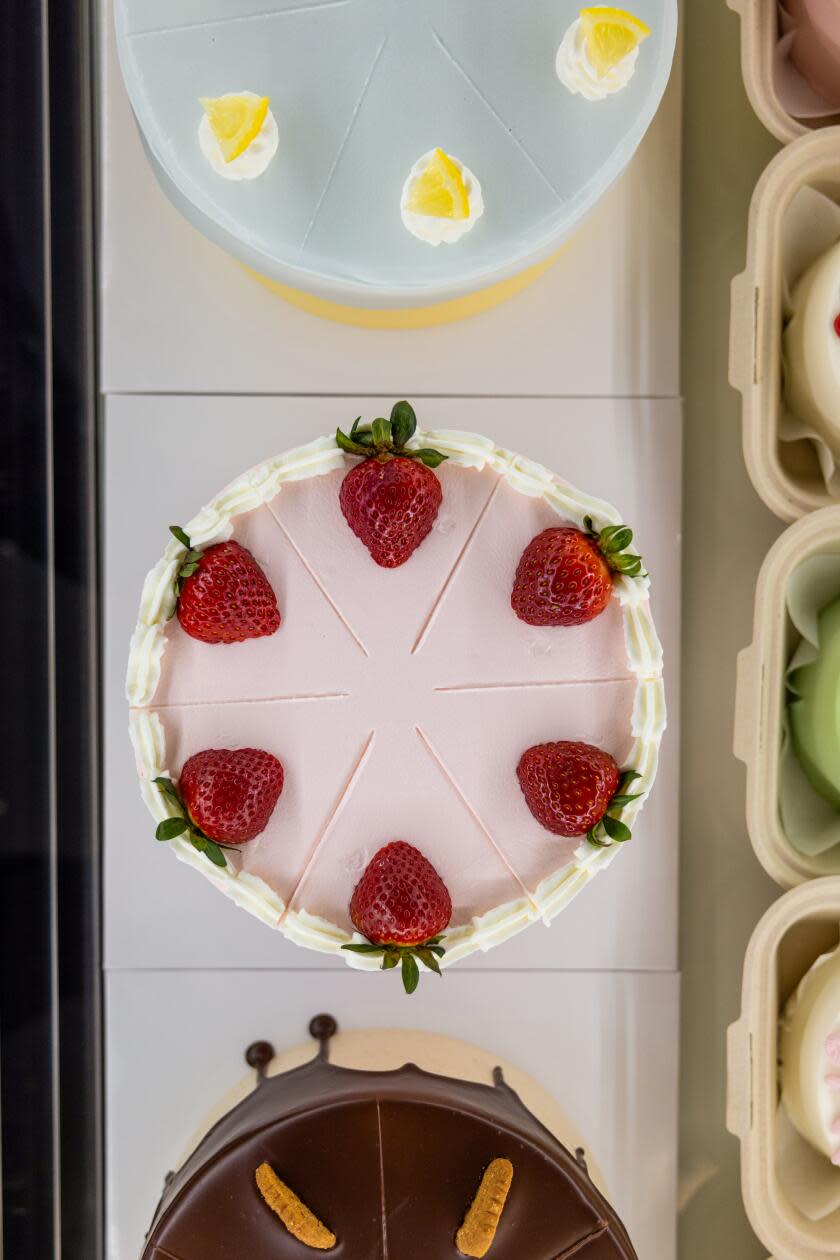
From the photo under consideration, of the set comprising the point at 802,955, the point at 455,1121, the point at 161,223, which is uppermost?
the point at 161,223

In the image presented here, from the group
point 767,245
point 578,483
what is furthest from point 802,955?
point 767,245

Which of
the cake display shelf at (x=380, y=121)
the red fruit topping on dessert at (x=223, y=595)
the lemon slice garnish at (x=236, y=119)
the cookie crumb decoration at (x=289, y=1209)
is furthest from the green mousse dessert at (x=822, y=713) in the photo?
the lemon slice garnish at (x=236, y=119)

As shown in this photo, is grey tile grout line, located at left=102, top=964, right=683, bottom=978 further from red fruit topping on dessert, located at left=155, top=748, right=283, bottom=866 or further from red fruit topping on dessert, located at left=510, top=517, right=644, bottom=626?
red fruit topping on dessert, located at left=510, top=517, right=644, bottom=626

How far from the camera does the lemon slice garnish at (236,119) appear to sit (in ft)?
5.06

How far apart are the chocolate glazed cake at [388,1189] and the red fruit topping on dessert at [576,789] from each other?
0.43 meters

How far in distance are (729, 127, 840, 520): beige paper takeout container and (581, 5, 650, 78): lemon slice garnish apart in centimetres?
33

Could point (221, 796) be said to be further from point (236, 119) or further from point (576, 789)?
point (236, 119)

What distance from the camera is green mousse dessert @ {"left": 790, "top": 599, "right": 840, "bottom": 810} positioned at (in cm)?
178

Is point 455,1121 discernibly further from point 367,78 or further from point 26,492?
point 367,78

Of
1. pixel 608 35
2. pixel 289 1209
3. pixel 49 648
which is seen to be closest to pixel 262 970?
pixel 289 1209

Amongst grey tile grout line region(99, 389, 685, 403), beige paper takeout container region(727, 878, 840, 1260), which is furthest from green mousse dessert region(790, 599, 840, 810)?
grey tile grout line region(99, 389, 685, 403)

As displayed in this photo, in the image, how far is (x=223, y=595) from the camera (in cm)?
154

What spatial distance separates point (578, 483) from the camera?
6.41 ft

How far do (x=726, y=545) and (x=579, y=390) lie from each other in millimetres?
405
